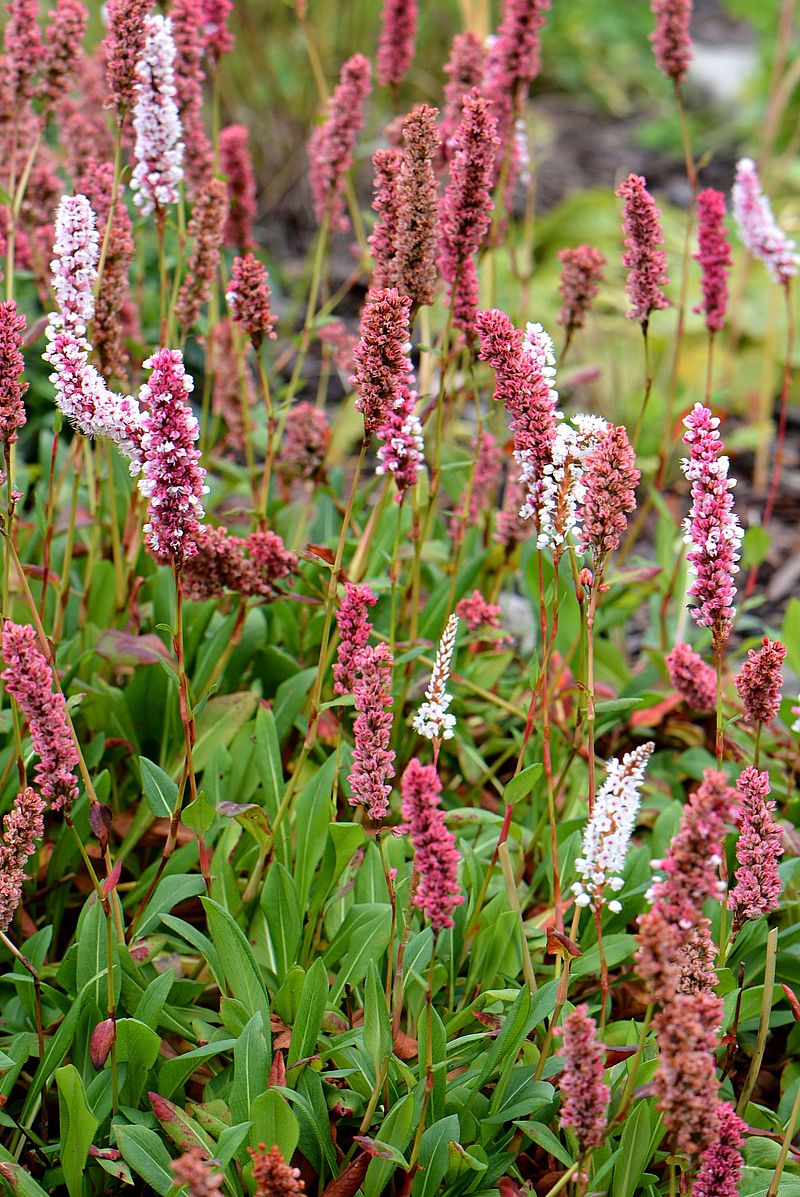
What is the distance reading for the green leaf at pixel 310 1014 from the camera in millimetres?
2062

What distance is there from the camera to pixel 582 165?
935 cm

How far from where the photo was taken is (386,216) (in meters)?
2.41

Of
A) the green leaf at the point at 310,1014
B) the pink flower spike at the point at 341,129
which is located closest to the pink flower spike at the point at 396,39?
the pink flower spike at the point at 341,129

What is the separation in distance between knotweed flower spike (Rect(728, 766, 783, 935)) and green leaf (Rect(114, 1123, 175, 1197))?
1.02 metres

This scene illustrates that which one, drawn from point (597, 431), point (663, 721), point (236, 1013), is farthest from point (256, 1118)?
point (663, 721)

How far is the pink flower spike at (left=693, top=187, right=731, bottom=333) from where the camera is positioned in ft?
9.08

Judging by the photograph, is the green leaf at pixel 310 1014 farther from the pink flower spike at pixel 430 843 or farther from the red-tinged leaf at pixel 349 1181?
the pink flower spike at pixel 430 843

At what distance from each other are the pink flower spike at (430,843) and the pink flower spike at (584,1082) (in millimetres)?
204

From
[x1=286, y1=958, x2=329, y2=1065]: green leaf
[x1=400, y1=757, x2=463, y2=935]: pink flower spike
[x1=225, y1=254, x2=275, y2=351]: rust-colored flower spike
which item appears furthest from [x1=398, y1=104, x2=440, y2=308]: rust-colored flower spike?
[x1=286, y1=958, x2=329, y2=1065]: green leaf

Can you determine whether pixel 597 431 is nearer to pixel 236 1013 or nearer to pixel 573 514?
pixel 573 514

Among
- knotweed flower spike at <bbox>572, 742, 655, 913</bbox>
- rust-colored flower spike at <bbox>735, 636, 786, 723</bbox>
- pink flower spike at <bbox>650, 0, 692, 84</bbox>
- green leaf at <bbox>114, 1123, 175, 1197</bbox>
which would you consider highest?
pink flower spike at <bbox>650, 0, 692, 84</bbox>

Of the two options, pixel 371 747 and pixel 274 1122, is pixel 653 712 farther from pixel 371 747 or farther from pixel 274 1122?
pixel 274 1122

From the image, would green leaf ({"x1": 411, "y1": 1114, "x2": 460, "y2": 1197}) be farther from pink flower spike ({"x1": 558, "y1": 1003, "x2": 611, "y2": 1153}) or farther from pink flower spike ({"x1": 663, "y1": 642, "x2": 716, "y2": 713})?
pink flower spike ({"x1": 663, "y1": 642, "x2": 716, "y2": 713})

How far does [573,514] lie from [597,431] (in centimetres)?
14
